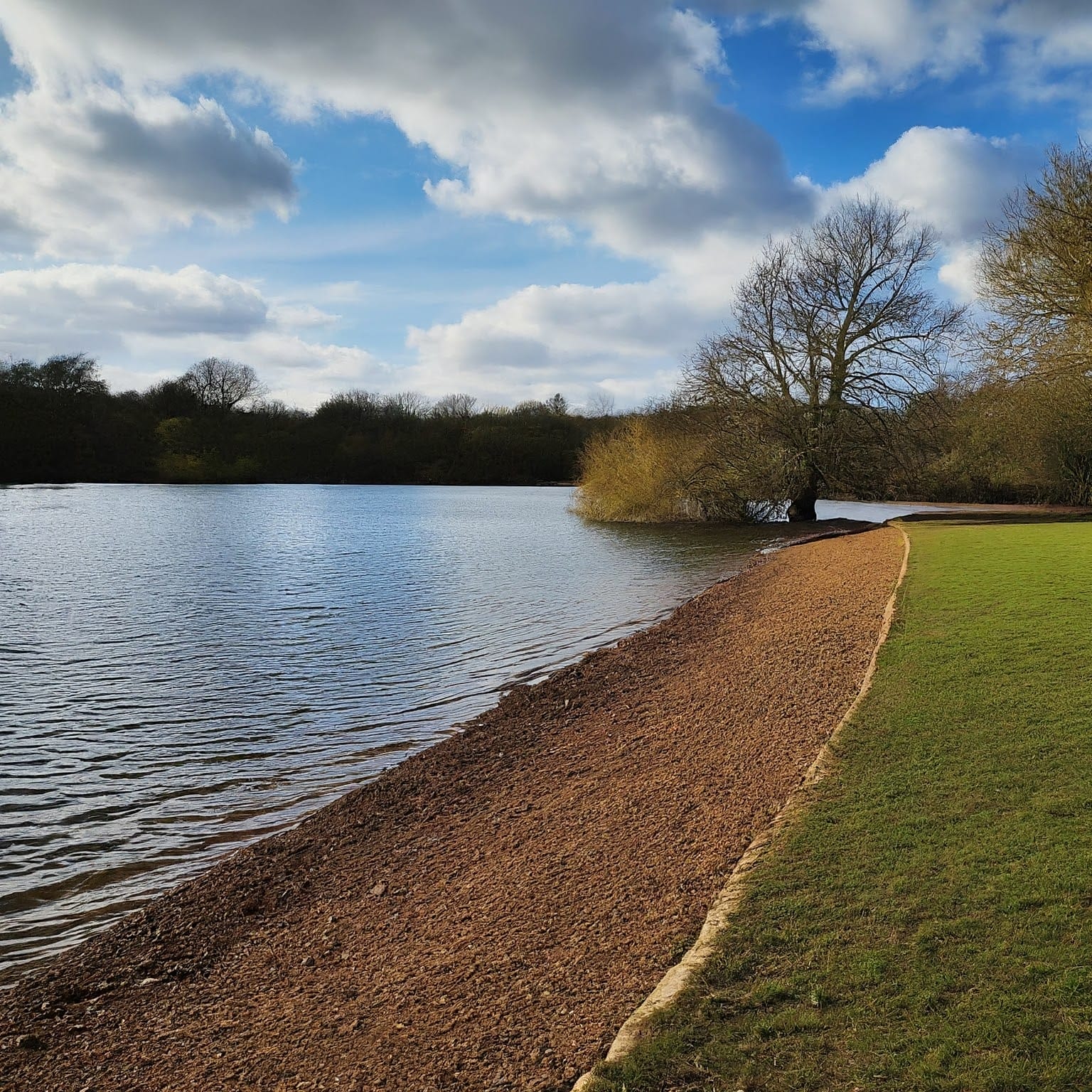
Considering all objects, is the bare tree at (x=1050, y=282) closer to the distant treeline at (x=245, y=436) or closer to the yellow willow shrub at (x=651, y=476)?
the yellow willow shrub at (x=651, y=476)

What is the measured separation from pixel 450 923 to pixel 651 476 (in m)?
33.1

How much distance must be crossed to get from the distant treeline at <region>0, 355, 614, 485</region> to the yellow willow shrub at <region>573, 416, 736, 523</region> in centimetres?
3986

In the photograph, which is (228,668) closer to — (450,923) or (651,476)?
(450,923)

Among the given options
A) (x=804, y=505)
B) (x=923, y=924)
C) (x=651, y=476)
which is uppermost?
(x=651, y=476)

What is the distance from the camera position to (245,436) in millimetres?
92562

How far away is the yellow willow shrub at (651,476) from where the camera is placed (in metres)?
36.2

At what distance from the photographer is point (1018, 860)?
438cm

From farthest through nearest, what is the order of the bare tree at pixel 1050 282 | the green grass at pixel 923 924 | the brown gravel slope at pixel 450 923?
the bare tree at pixel 1050 282, the brown gravel slope at pixel 450 923, the green grass at pixel 923 924

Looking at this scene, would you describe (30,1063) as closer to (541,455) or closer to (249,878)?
(249,878)

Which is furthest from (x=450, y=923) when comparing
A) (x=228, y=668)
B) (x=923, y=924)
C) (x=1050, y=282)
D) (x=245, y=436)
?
(x=245, y=436)

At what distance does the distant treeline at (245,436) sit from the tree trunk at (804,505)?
4396 centimetres

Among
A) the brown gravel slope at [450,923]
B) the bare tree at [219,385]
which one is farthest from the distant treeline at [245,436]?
the brown gravel slope at [450,923]

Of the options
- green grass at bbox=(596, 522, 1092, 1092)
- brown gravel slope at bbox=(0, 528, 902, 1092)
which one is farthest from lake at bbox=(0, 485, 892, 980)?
green grass at bbox=(596, 522, 1092, 1092)

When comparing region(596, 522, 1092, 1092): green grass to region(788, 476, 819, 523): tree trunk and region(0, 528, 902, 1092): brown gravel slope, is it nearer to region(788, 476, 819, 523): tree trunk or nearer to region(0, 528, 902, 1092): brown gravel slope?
region(0, 528, 902, 1092): brown gravel slope
